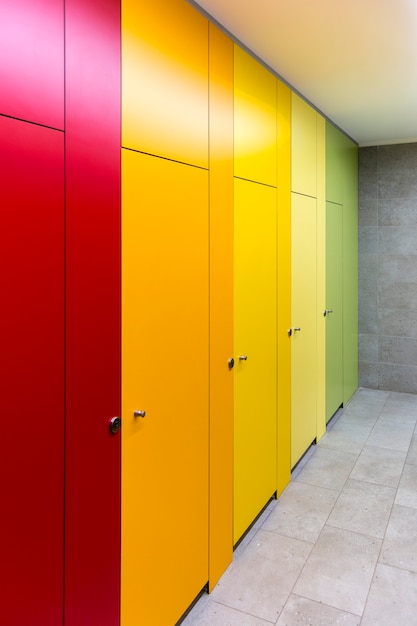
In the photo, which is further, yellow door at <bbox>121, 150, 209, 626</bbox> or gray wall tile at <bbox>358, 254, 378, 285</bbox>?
gray wall tile at <bbox>358, 254, 378, 285</bbox>

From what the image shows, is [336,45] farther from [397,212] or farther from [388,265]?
[388,265]

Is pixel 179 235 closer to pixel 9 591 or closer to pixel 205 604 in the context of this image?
pixel 9 591

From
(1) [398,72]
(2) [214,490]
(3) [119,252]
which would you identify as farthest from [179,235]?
(1) [398,72]

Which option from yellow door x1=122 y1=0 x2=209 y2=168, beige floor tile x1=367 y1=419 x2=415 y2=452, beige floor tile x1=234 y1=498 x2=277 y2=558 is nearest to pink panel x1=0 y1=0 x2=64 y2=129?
yellow door x1=122 y1=0 x2=209 y2=168

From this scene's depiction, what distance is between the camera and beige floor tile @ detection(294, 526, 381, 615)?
2377 millimetres

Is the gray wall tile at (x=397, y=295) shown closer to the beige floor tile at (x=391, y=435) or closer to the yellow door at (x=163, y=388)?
the beige floor tile at (x=391, y=435)

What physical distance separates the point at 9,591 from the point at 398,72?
348 cm

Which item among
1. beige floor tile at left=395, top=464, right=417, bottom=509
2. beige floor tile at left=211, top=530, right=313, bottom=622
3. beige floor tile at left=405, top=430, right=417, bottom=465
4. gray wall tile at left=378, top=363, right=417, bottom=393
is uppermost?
gray wall tile at left=378, top=363, right=417, bottom=393

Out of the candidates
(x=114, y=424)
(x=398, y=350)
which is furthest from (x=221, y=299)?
(x=398, y=350)

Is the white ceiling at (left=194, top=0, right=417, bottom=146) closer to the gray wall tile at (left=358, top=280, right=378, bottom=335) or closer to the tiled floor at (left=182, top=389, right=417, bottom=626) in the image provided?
the gray wall tile at (left=358, top=280, right=378, bottom=335)

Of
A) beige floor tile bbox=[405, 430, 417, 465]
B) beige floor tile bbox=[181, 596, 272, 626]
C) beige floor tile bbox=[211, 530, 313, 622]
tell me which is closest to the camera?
beige floor tile bbox=[181, 596, 272, 626]

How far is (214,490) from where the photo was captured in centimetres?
242

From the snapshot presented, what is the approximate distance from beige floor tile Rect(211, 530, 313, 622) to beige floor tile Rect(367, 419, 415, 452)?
5.63 ft

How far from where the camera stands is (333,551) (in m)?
2.74
